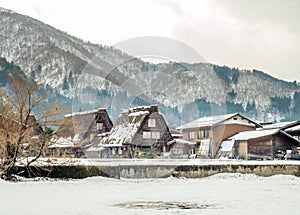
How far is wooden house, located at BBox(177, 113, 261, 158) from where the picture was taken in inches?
2741

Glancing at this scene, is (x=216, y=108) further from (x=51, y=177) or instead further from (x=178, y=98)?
(x=51, y=177)

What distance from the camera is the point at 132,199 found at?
21.7m

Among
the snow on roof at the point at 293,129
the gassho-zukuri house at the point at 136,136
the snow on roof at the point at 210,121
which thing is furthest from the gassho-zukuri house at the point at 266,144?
the gassho-zukuri house at the point at 136,136

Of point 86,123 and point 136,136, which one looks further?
point 86,123

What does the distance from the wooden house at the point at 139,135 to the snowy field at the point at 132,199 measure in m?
26.0

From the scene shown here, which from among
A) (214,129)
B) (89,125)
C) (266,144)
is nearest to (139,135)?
(89,125)

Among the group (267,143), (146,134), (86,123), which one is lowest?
(267,143)

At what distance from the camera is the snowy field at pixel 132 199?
17656 mm

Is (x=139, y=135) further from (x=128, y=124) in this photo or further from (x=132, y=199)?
(x=132, y=199)

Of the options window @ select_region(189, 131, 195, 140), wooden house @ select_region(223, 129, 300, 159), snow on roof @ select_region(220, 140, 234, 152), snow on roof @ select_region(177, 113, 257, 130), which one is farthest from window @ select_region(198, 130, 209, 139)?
wooden house @ select_region(223, 129, 300, 159)

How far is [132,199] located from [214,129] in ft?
170

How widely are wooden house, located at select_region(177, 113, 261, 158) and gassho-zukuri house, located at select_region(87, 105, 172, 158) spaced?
10.7m

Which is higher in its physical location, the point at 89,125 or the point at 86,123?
the point at 86,123

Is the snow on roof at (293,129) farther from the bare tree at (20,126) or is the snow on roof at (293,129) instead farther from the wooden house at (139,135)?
the bare tree at (20,126)
